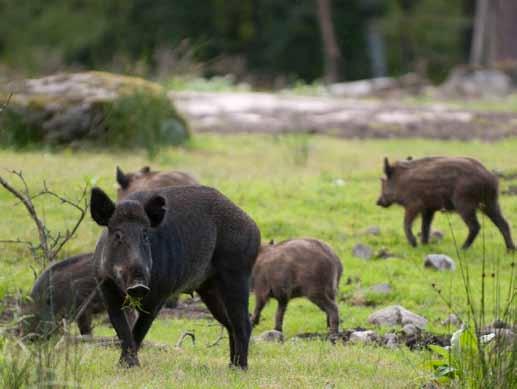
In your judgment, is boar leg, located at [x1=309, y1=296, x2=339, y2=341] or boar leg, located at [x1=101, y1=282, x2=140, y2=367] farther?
boar leg, located at [x1=309, y1=296, x2=339, y2=341]

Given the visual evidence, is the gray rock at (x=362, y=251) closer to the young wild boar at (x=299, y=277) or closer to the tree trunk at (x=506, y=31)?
the young wild boar at (x=299, y=277)

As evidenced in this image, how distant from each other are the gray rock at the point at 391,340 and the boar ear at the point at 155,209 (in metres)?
3.16

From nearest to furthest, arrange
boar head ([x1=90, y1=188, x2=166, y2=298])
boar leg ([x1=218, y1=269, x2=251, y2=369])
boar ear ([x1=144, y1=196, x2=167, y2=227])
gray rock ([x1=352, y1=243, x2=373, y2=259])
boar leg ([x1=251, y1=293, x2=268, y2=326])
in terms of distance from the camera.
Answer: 1. boar head ([x1=90, y1=188, x2=166, y2=298])
2. boar ear ([x1=144, y1=196, x2=167, y2=227])
3. boar leg ([x1=218, y1=269, x2=251, y2=369])
4. boar leg ([x1=251, y1=293, x2=268, y2=326])
5. gray rock ([x1=352, y1=243, x2=373, y2=259])

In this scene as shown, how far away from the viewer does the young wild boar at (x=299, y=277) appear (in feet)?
37.8

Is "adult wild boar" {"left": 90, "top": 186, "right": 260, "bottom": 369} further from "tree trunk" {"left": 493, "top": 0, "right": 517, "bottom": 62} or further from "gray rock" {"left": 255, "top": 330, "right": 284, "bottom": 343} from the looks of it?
"tree trunk" {"left": 493, "top": 0, "right": 517, "bottom": 62}

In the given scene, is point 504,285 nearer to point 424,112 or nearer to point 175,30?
point 424,112

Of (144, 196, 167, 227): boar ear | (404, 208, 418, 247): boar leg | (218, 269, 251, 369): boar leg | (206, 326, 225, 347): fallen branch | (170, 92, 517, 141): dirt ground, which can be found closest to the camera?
(144, 196, 167, 227): boar ear

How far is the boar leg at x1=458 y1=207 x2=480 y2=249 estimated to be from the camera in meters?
14.8

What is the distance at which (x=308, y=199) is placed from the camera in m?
16.8

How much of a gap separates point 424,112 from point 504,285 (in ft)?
50.1

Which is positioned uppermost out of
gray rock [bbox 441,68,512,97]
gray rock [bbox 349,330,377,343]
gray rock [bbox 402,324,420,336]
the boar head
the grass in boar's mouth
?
the boar head

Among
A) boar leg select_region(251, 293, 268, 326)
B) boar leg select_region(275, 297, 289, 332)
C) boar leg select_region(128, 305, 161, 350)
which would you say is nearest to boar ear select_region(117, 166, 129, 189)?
boar leg select_region(251, 293, 268, 326)

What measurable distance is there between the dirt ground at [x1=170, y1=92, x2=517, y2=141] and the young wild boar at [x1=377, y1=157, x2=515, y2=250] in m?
7.47

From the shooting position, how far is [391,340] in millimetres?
10703
